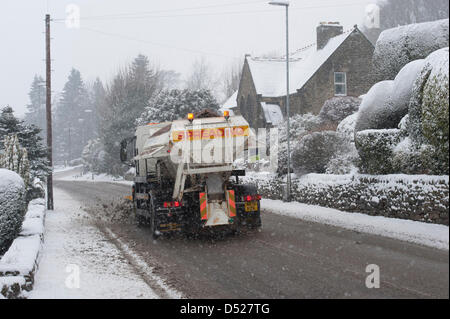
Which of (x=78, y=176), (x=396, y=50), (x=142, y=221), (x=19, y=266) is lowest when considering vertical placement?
(x=78, y=176)

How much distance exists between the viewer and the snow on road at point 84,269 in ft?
22.4

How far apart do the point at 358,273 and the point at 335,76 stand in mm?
31486

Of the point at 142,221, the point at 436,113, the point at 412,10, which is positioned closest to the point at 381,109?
the point at 412,10

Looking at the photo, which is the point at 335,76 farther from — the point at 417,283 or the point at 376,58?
the point at 417,283

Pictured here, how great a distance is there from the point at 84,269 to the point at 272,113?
98.3 feet

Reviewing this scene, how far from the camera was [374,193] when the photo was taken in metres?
12.3

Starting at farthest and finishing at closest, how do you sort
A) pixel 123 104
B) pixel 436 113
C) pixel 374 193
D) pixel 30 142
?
pixel 123 104 → pixel 30 142 → pixel 374 193 → pixel 436 113

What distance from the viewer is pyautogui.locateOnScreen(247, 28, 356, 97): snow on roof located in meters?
36.6

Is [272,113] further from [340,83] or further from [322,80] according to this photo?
[340,83]

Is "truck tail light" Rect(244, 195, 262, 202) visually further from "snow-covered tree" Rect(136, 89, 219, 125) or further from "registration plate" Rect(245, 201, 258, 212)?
"snow-covered tree" Rect(136, 89, 219, 125)

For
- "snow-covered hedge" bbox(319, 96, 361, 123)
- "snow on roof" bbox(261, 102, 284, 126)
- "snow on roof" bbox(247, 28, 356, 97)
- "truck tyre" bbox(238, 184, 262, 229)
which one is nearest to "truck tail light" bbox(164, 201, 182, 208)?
"truck tyre" bbox(238, 184, 262, 229)

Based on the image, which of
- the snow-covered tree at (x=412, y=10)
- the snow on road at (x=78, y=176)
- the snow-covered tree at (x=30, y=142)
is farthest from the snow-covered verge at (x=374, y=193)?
the snow on road at (x=78, y=176)

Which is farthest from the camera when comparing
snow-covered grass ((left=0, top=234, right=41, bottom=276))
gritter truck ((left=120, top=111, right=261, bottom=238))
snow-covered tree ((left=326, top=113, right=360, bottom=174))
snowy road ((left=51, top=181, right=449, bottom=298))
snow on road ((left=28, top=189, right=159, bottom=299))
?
snow-covered tree ((left=326, top=113, right=360, bottom=174))

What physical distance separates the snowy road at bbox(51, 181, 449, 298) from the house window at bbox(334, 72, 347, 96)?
26.1m
